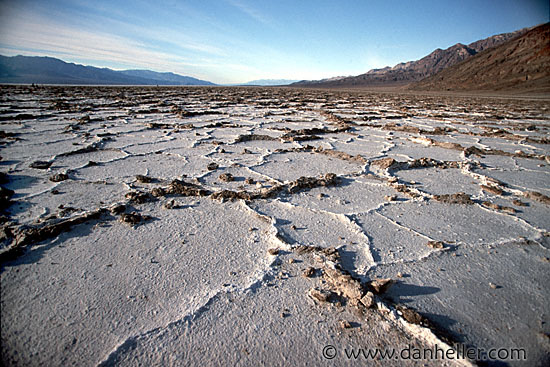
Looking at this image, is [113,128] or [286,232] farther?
[113,128]

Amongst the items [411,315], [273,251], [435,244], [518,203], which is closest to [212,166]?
[273,251]

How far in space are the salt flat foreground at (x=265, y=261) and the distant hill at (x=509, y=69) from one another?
29.9 metres

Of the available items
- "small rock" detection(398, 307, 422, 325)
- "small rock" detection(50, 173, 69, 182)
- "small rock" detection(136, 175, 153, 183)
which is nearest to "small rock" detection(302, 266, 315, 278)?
"small rock" detection(398, 307, 422, 325)

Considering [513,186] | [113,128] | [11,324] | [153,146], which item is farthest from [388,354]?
[113,128]

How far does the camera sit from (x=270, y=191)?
7.46 feet

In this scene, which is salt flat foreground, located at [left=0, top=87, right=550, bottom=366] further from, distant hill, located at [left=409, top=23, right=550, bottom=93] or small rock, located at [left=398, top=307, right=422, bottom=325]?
distant hill, located at [left=409, top=23, right=550, bottom=93]

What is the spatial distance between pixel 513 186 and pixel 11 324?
3.56 meters

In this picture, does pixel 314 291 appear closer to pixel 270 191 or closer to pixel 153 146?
pixel 270 191

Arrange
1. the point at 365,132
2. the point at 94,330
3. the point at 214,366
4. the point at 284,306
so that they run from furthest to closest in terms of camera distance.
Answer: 1. the point at 365,132
2. the point at 284,306
3. the point at 94,330
4. the point at 214,366

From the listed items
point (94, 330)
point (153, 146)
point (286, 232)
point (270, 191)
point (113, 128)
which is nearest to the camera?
point (94, 330)

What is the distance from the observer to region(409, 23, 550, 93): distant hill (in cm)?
2569

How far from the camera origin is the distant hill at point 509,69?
84.3ft

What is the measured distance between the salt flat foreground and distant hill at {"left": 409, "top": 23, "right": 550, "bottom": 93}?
29946 millimetres

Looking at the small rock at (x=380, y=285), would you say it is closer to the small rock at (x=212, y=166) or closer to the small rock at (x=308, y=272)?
the small rock at (x=308, y=272)
